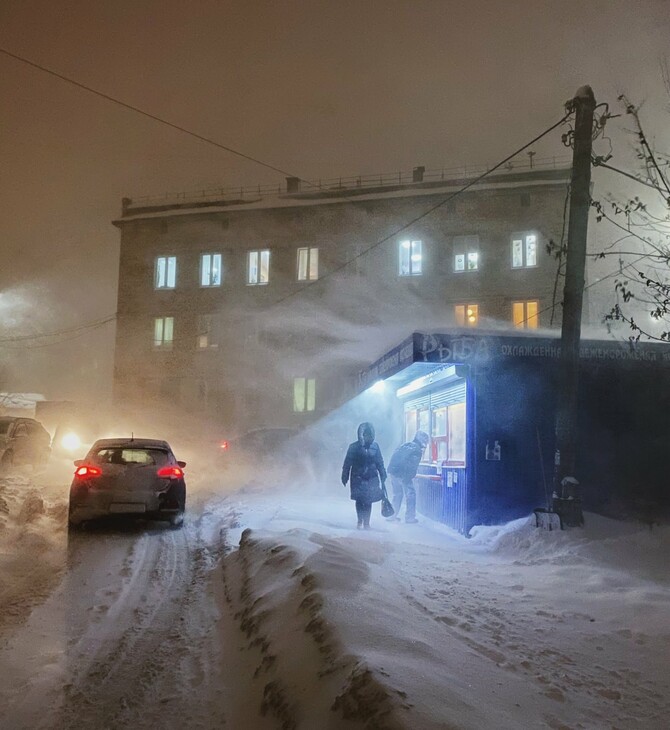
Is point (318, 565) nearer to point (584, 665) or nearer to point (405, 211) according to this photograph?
point (584, 665)

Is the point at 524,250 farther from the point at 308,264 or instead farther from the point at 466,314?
the point at 308,264

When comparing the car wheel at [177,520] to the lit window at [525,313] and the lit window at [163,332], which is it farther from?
the lit window at [163,332]

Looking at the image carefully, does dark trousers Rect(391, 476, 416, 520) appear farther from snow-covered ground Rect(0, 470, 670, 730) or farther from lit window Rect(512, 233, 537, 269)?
lit window Rect(512, 233, 537, 269)

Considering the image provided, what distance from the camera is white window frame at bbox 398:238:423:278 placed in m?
29.5

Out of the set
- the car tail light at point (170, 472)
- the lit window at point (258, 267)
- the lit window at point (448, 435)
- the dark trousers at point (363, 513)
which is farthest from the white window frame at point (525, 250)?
the car tail light at point (170, 472)

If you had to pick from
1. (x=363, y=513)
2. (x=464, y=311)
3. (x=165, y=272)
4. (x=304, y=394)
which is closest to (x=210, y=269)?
(x=165, y=272)

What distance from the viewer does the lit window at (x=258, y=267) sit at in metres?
31.5

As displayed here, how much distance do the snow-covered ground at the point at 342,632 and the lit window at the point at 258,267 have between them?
77.1ft

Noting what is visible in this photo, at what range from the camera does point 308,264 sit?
102 ft

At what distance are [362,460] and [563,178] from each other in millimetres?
21787

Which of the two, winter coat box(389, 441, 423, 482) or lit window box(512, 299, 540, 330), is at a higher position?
lit window box(512, 299, 540, 330)

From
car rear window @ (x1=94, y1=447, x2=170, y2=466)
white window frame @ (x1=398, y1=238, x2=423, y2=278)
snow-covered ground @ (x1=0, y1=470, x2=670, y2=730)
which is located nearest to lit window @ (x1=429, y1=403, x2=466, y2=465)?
snow-covered ground @ (x1=0, y1=470, x2=670, y2=730)

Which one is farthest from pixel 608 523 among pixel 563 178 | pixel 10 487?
pixel 563 178

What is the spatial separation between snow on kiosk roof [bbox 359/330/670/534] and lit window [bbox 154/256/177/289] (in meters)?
25.0
